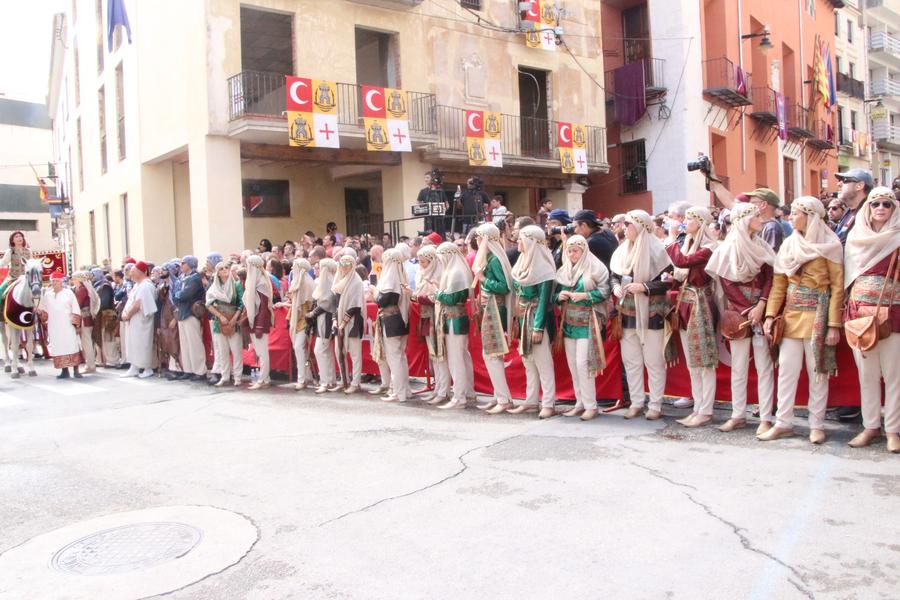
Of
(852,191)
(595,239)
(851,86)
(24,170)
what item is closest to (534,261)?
(595,239)

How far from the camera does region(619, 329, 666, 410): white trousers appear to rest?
7.48 meters

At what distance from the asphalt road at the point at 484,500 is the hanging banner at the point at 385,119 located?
10.4m

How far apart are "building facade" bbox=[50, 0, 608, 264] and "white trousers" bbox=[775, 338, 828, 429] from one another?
13.0 metres

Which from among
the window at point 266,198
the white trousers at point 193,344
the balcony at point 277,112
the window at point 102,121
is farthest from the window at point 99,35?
the white trousers at point 193,344

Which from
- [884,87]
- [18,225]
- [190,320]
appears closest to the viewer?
[190,320]

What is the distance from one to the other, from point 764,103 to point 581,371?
23.6m

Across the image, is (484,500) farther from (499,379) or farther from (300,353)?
(300,353)

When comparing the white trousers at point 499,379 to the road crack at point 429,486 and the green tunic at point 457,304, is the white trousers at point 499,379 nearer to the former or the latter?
the green tunic at point 457,304

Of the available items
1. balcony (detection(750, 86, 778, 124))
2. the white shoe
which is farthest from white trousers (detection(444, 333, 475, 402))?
balcony (detection(750, 86, 778, 124))

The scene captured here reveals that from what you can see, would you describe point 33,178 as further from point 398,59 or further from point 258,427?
point 258,427

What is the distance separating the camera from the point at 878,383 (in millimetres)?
6102

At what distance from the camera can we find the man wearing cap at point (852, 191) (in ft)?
21.5

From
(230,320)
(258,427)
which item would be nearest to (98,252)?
(230,320)

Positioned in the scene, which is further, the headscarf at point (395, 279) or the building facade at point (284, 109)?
the building facade at point (284, 109)
